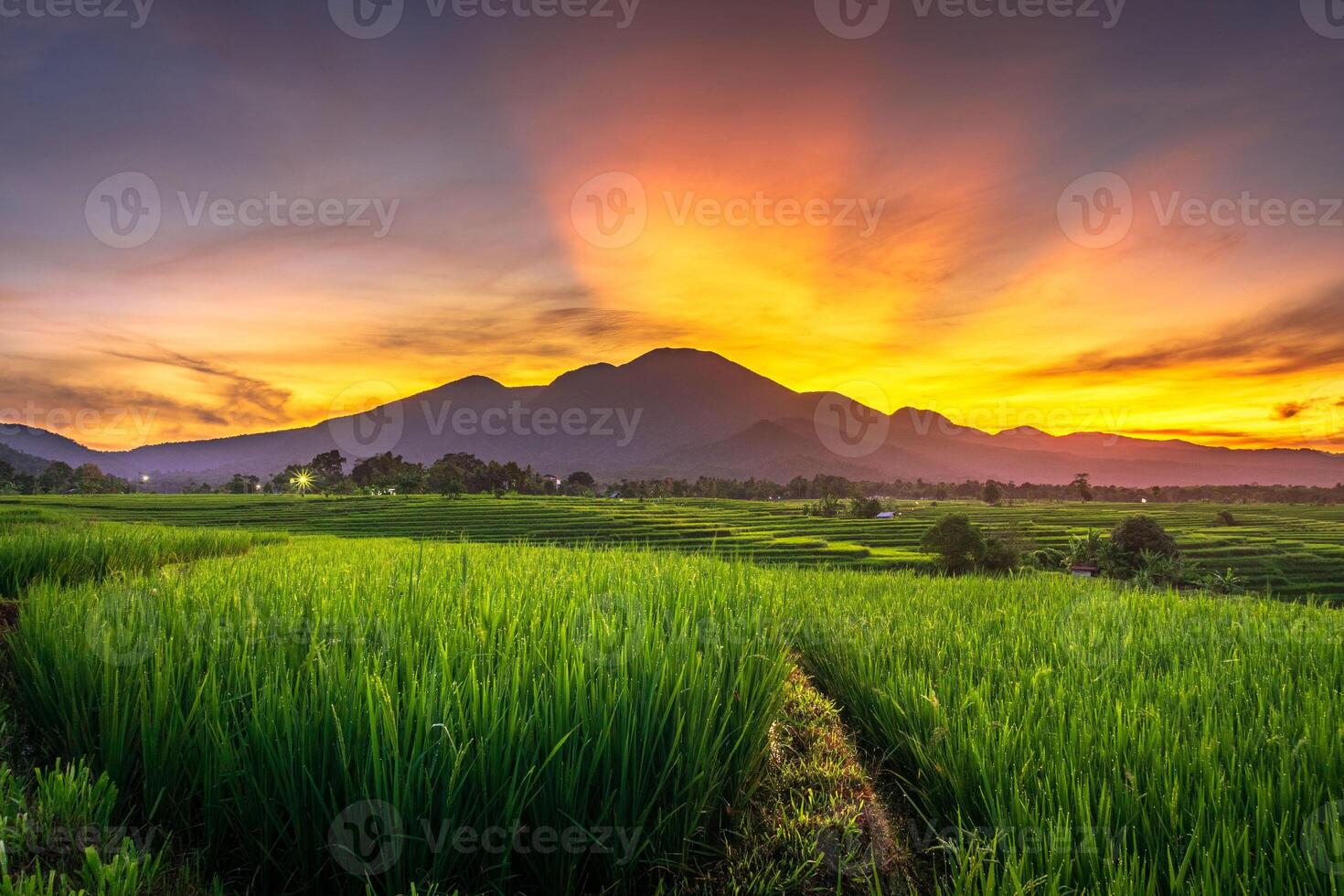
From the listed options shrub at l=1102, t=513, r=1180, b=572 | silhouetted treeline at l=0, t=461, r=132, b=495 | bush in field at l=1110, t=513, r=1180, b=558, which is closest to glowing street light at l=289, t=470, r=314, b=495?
silhouetted treeline at l=0, t=461, r=132, b=495

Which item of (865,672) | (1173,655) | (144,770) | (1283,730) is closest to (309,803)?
(144,770)

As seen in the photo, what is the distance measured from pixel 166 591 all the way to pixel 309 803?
12.0 feet

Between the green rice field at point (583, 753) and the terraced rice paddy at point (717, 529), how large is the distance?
32.7 metres

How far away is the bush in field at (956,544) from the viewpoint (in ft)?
161

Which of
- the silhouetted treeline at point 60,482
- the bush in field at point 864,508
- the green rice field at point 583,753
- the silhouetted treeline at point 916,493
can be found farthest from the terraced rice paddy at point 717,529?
the silhouetted treeline at point 60,482

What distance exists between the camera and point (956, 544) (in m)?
49.3

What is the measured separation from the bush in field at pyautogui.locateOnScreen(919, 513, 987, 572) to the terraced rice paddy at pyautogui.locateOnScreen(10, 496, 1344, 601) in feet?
16.5

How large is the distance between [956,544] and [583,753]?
53.6 m

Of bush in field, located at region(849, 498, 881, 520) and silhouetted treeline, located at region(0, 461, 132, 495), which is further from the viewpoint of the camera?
silhouetted treeline, located at region(0, 461, 132, 495)

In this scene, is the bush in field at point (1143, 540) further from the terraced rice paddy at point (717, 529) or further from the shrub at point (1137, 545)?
the terraced rice paddy at point (717, 529)

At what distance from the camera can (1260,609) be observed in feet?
34.1

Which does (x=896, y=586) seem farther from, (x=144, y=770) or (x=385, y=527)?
(x=385, y=527)

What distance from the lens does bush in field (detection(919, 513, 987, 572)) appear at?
49.0 metres

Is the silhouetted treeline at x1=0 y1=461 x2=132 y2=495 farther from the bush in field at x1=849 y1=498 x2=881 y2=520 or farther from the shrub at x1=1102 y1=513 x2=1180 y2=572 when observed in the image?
the shrub at x1=1102 y1=513 x2=1180 y2=572
